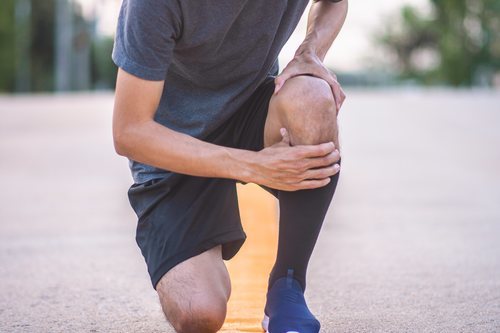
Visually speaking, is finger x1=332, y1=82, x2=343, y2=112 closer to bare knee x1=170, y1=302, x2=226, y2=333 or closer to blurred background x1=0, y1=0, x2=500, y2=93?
bare knee x1=170, y1=302, x2=226, y2=333

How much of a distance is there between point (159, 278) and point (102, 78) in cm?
7193

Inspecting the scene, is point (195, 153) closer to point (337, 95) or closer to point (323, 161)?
point (323, 161)

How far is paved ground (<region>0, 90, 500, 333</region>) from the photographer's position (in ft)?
12.2

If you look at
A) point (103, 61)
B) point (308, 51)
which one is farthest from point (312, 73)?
point (103, 61)

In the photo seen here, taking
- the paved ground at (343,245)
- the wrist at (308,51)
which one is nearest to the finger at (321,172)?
the wrist at (308,51)

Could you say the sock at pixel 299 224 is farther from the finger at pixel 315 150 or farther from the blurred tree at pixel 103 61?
the blurred tree at pixel 103 61

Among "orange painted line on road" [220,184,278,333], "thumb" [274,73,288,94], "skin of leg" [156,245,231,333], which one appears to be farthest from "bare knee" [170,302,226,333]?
"thumb" [274,73,288,94]

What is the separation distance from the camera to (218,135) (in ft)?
11.3

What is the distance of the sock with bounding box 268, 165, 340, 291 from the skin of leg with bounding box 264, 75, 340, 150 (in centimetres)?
20

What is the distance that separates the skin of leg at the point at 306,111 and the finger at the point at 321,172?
93 mm

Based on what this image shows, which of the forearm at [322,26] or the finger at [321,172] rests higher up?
the forearm at [322,26]

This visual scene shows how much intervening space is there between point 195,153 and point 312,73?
55 cm

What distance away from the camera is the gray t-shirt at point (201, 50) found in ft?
9.45

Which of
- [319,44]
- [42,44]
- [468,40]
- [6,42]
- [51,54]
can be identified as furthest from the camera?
[51,54]
